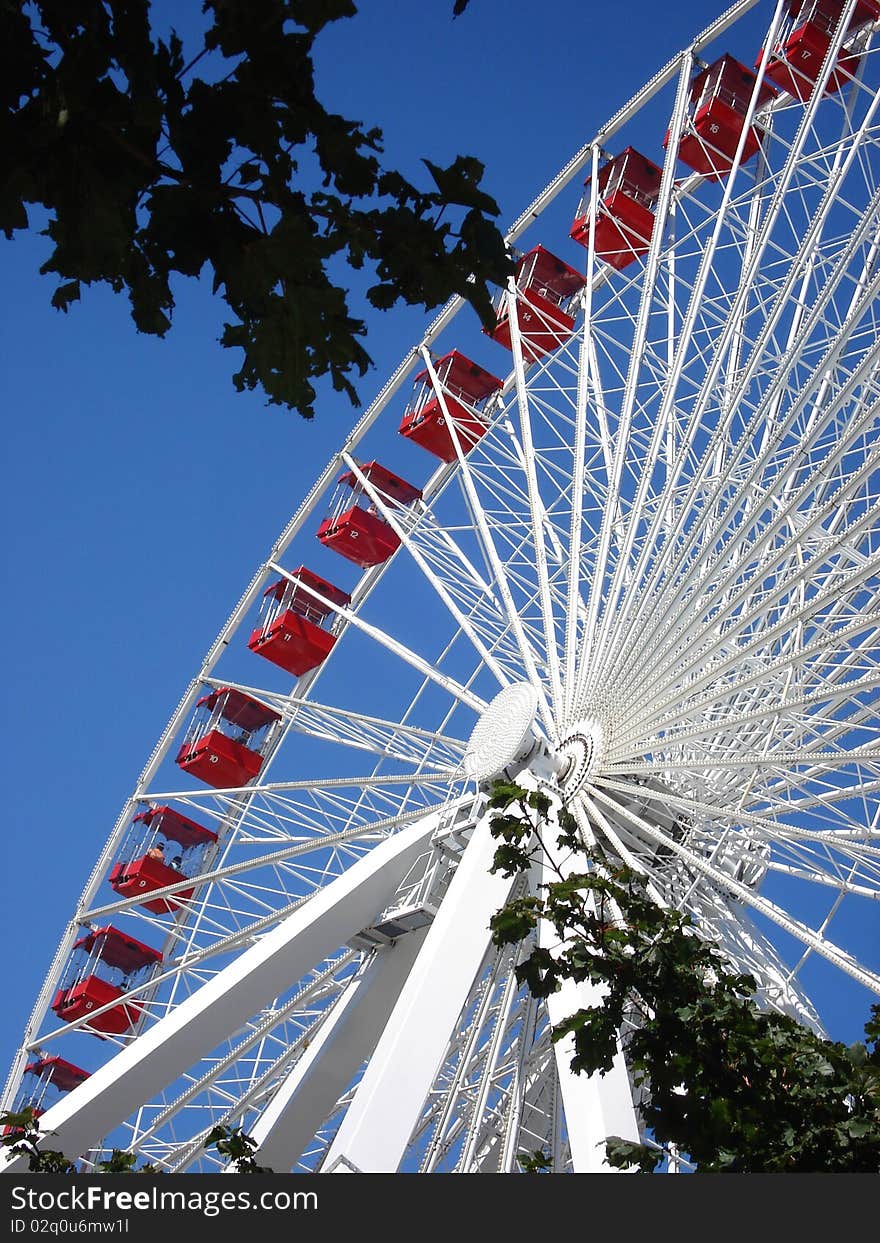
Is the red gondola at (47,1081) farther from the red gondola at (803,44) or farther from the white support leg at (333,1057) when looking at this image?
the red gondola at (803,44)

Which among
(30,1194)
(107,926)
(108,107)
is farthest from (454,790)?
(108,107)

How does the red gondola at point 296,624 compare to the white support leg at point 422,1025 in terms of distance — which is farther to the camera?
the red gondola at point 296,624

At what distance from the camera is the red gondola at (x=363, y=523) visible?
83.7 feet

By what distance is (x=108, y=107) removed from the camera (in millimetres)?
4465

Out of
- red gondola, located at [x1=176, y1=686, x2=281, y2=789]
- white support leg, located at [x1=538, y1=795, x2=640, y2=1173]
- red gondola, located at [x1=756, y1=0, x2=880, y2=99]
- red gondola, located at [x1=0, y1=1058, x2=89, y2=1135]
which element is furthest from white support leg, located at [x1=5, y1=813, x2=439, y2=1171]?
red gondola, located at [x1=756, y1=0, x2=880, y2=99]

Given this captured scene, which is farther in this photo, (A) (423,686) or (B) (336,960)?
(A) (423,686)

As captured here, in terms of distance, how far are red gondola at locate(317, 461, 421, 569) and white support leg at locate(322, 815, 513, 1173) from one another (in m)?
9.66

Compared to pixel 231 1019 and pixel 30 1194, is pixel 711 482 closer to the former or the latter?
pixel 231 1019

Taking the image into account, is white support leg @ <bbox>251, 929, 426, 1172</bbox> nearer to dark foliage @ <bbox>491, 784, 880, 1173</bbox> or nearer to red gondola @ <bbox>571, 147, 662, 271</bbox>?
dark foliage @ <bbox>491, 784, 880, 1173</bbox>

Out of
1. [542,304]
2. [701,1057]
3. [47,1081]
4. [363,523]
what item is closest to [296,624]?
[363,523]

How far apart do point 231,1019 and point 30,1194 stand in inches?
409

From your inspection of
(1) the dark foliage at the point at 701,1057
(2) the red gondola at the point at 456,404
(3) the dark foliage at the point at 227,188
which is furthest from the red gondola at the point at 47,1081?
(3) the dark foliage at the point at 227,188

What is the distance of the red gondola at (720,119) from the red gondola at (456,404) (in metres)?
4.67

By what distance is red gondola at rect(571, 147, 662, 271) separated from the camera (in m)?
24.0
